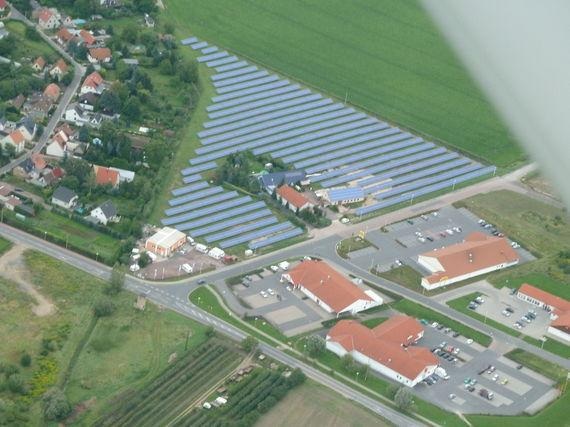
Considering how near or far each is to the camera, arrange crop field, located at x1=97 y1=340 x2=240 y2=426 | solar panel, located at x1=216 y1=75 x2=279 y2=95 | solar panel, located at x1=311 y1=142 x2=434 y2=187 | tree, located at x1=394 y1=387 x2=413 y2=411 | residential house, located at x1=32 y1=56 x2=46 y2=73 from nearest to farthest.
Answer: crop field, located at x1=97 y1=340 x2=240 y2=426 → tree, located at x1=394 y1=387 x2=413 y2=411 → solar panel, located at x1=311 y1=142 x2=434 y2=187 → residential house, located at x1=32 y1=56 x2=46 y2=73 → solar panel, located at x1=216 y1=75 x2=279 y2=95

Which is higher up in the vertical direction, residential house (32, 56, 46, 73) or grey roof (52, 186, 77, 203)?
residential house (32, 56, 46, 73)

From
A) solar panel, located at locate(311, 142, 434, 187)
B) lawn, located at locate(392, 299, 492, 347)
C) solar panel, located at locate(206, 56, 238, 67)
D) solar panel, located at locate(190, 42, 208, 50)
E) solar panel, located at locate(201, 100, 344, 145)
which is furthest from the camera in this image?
solar panel, located at locate(190, 42, 208, 50)

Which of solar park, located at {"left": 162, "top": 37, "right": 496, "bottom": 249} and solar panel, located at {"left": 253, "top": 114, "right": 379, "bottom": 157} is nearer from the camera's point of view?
solar park, located at {"left": 162, "top": 37, "right": 496, "bottom": 249}

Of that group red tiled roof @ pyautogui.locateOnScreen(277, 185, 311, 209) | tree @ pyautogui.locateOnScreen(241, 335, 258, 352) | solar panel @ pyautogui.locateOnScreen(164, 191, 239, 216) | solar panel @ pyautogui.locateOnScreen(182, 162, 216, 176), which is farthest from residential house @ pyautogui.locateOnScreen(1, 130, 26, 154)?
tree @ pyautogui.locateOnScreen(241, 335, 258, 352)

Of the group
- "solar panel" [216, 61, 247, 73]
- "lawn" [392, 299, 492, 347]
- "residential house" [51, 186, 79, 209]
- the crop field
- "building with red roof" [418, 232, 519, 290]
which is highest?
"solar panel" [216, 61, 247, 73]

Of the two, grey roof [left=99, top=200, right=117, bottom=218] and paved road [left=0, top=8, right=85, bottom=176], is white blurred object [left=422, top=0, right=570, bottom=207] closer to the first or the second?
grey roof [left=99, top=200, right=117, bottom=218]

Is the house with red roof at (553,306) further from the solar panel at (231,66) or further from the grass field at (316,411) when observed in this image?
the solar panel at (231,66)

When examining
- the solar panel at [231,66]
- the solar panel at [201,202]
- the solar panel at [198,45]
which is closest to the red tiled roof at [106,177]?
the solar panel at [201,202]

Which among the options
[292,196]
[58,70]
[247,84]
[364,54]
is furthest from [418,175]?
[58,70]
